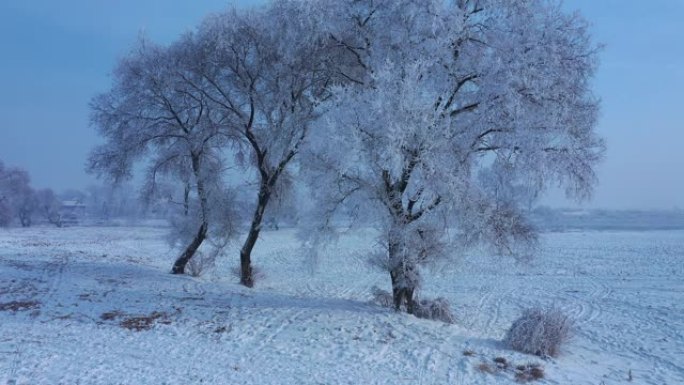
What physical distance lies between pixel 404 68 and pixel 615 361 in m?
8.24

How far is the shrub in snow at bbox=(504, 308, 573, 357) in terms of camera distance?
1094 centimetres

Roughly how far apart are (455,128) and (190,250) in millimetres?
12196

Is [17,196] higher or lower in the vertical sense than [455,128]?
lower

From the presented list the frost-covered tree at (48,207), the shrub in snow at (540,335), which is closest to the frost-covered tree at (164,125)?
the shrub in snow at (540,335)

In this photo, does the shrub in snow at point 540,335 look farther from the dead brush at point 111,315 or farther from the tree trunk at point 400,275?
Result: the dead brush at point 111,315

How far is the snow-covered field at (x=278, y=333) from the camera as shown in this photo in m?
8.85

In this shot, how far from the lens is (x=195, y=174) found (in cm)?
1880

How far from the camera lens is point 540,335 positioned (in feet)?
35.9

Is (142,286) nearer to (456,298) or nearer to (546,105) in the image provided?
(456,298)

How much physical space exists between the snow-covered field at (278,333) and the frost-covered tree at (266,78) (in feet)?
12.2

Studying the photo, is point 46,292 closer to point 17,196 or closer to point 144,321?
point 144,321

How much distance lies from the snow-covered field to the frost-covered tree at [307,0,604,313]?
1272 millimetres

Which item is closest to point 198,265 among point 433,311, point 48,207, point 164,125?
point 164,125

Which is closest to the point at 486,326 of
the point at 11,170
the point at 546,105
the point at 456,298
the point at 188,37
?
the point at 456,298
